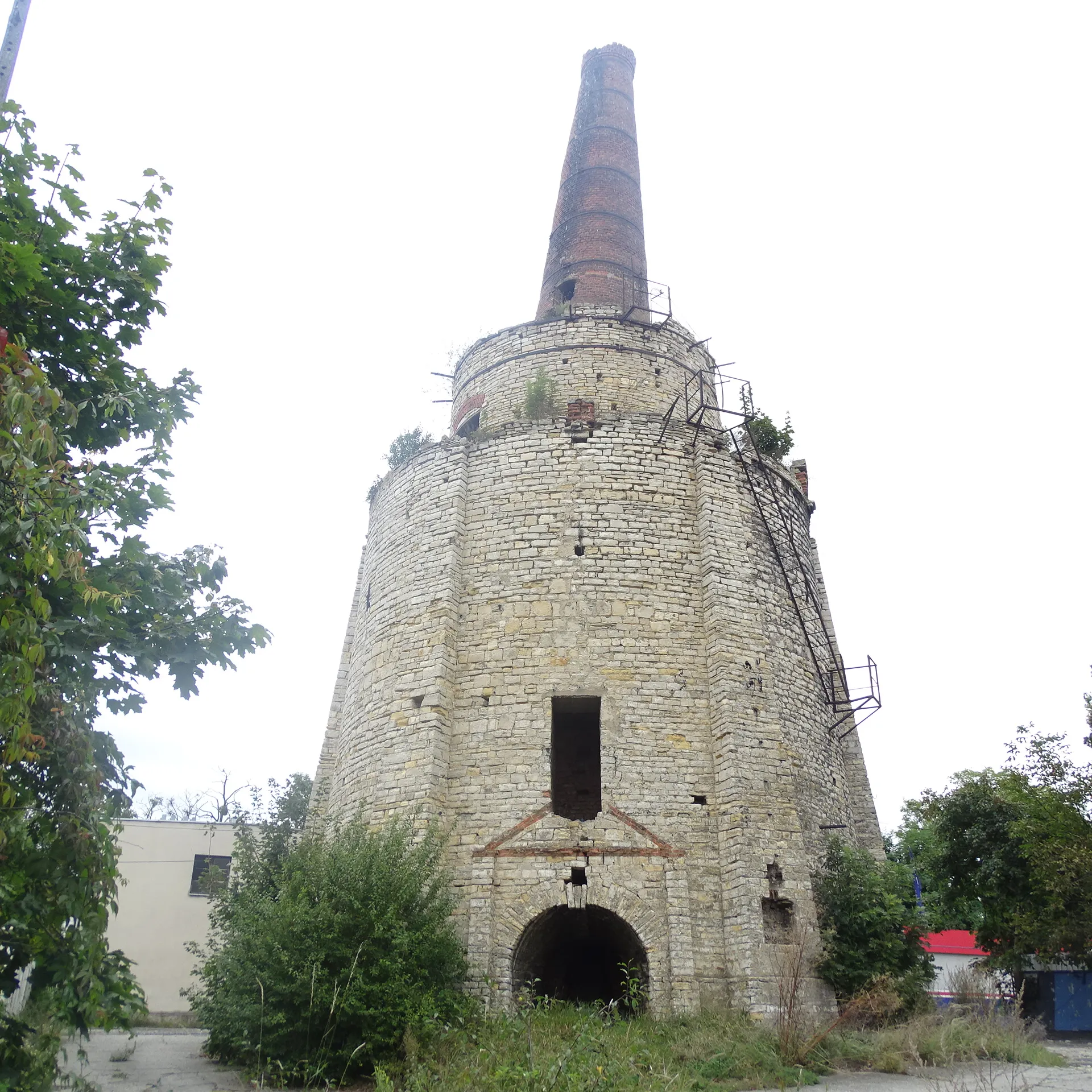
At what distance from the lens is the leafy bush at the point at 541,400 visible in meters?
15.2

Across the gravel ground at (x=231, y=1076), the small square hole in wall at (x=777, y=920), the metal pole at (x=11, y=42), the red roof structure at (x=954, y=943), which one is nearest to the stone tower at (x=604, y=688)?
the small square hole in wall at (x=777, y=920)

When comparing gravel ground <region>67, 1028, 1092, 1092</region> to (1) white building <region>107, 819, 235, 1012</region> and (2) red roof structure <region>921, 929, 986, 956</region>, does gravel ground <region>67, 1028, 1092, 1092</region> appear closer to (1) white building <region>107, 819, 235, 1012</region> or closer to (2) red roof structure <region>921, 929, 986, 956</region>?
(1) white building <region>107, 819, 235, 1012</region>

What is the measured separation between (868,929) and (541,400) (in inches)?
370

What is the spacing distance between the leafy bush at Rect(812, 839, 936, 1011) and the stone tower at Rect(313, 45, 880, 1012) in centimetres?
37

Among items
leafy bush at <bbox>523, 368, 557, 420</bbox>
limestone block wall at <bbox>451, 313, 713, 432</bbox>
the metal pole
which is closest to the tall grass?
the metal pole

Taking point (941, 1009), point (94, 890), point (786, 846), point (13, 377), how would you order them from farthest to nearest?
point (941, 1009) < point (786, 846) < point (94, 890) < point (13, 377)

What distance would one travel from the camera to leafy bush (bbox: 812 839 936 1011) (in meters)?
10.6

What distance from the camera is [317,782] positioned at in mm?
14000

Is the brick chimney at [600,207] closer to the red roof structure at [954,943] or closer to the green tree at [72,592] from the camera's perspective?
the green tree at [72,592]

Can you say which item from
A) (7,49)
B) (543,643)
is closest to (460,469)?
(543,643)

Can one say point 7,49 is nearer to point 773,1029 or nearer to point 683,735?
point 683,735

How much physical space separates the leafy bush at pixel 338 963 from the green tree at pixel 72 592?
9.21ft

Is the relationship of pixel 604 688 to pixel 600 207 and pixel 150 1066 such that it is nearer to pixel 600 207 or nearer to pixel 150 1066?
pixel 150 1066

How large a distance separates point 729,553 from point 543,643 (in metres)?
3.10
